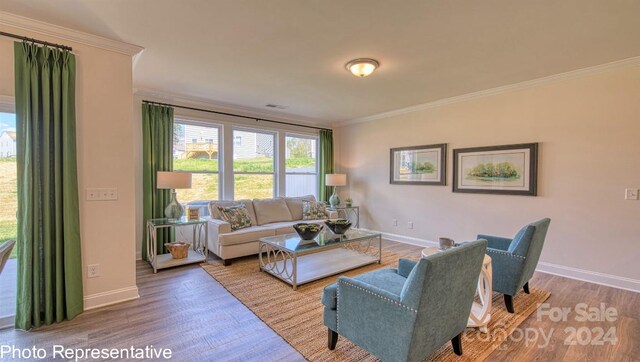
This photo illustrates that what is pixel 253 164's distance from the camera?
5504 mm

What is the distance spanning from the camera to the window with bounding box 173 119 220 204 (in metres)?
4.65

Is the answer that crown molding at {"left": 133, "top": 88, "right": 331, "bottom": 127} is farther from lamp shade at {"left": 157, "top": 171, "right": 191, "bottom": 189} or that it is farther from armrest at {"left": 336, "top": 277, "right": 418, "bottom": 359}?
armrest at {"left": 336, "top": 277, "right": 418, "bottom": 359}

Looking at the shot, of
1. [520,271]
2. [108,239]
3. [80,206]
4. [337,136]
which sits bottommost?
[520,271]

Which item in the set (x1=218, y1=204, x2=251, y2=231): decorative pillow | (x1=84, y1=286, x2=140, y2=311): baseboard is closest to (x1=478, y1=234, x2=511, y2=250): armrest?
(x1=218, y1=204, x2=251, y2=231): decorative pillow

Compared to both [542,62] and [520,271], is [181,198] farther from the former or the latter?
[542,62]

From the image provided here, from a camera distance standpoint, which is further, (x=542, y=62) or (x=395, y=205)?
(x=395, y=205)

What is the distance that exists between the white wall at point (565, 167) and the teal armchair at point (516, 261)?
1226mm

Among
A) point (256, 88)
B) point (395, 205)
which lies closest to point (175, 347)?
point (256, 88)

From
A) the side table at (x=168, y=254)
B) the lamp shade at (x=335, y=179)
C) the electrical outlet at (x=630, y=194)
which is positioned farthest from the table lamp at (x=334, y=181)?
the electrical outlet at (x=630, y=194)

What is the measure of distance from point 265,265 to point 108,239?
1750 millimetres

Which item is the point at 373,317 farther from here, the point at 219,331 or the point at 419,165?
the point at 419,165

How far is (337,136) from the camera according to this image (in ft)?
22.0

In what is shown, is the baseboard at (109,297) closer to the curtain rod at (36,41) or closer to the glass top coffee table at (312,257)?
the glass top coffee table at (312,257)

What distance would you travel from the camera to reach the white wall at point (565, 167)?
317cm
